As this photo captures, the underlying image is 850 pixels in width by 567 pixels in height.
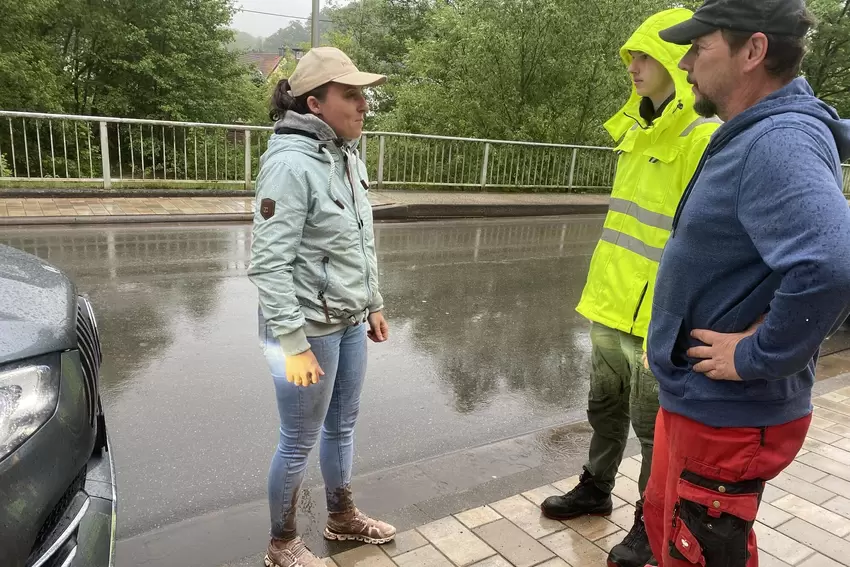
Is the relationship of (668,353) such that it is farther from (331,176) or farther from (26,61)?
(26,61)

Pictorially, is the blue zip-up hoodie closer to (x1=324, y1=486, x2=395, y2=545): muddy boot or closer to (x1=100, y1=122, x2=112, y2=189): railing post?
(x1=324, y1=486, x2=395, y2=545): muddy boot

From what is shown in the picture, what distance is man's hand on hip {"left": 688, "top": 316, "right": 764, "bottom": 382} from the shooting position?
1622 mm

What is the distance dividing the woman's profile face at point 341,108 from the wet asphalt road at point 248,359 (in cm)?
179

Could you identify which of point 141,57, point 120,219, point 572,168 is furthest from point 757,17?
Answer: point 141,57

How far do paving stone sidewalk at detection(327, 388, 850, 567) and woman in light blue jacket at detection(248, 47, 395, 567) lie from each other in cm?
44

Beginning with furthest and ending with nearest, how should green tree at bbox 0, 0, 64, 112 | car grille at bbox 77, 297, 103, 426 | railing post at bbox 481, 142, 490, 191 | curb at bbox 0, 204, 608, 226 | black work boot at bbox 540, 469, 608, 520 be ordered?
green tree at bbox 0, 0, 64, 112 → railing post at bbox 481, 142, 490, 191 → curb at bbox 0, 204, 608, 226 → black work boot at bbox 540, 469, 608, 520 → car grille at bbox 77, 297, 103, 426

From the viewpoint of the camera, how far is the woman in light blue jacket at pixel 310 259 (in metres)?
2.20

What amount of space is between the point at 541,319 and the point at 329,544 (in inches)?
154

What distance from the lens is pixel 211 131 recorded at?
39.1 feet

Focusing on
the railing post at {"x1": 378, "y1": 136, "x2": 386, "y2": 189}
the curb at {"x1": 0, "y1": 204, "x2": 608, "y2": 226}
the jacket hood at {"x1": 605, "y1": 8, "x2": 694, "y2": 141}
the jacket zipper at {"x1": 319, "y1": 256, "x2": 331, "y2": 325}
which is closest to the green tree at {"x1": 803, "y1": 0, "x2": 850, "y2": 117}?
the curb at {"x1": 0, "y1": 204, "x2": 608, "y2": 226}

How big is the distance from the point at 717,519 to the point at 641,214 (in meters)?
1.24

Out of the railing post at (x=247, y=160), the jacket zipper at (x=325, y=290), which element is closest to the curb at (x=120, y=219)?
the railing post at (x=247, y=160)

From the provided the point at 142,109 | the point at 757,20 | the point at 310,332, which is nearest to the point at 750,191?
the point at 757,20

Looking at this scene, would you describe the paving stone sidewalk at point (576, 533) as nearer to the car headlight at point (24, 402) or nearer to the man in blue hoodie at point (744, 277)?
the man in blue hoodie at point (744, 277)
